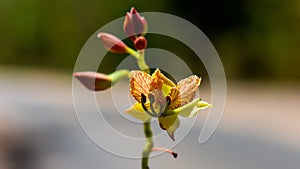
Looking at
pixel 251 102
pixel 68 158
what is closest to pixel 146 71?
pixel 68 158

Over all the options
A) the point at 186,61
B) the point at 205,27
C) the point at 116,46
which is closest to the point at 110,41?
the point at 116,46

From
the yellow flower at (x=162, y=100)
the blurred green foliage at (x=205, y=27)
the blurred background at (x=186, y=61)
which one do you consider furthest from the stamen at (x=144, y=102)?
the blurred green foliage at (x=205, y=27)

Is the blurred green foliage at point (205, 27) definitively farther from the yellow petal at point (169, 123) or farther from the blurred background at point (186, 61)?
the yellow petal at point (169, 123)

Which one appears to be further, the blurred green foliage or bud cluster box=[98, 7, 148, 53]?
the blurred green foliage

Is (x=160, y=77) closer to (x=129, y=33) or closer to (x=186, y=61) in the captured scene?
(x=129, y=33)

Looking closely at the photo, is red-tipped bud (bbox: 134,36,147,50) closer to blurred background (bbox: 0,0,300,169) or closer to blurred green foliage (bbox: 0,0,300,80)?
blurred background (bbox: 0,0,300,169)

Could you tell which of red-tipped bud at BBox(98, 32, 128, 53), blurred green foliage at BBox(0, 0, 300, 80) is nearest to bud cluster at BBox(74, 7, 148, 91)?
red-tipped bud at BBox(98, 32, 128, 53)
